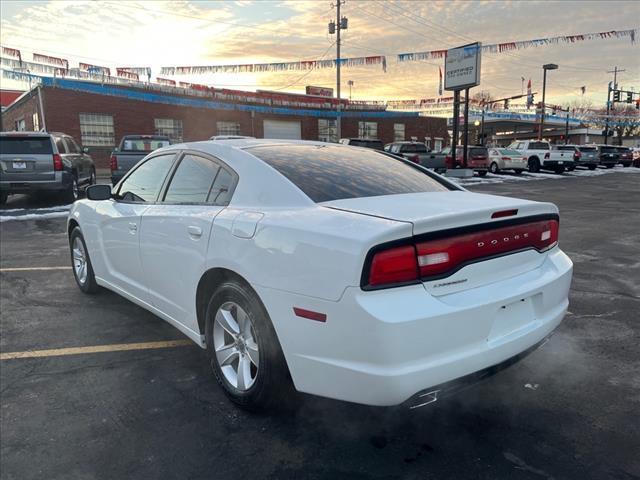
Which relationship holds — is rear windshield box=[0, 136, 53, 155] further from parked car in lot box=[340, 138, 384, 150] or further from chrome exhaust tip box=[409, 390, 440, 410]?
chrome exhaust tip box=[409, 390, 440, 410]

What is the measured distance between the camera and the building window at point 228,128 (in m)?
38.1

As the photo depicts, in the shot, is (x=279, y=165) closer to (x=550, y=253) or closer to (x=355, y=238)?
(x=355, y=238)

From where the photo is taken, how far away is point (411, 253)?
226 cm

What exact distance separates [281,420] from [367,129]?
45.1 metres

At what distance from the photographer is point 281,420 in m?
2.79

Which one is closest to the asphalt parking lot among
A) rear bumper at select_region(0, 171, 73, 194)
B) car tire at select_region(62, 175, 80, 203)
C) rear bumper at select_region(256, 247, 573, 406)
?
rear bumper at select_region(256, 247, 573, 406)

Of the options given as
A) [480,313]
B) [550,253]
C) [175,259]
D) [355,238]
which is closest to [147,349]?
[175,259]

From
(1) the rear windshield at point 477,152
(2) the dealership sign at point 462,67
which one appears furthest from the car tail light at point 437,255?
(1) the rear windshield at point 477,152

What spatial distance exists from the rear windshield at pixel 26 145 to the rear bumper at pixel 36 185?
65 centimetres

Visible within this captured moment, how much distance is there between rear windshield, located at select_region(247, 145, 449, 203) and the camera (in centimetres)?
296

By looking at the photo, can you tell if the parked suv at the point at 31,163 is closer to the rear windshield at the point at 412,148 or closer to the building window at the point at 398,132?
the rear windshield at the point at 412,148

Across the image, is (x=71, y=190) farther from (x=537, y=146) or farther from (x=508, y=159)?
(x=537, y=146)

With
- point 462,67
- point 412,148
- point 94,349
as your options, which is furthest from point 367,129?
point 94,349

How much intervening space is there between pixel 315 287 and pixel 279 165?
3.56 ft
